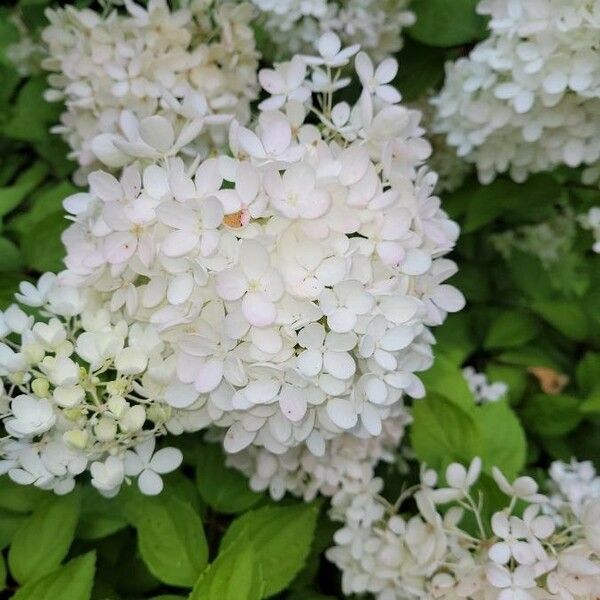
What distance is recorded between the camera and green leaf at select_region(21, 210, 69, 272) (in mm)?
1015

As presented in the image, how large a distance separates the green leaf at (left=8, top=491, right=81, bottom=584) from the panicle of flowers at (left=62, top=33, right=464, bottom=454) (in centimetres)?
17

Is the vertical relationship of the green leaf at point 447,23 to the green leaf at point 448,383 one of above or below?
above

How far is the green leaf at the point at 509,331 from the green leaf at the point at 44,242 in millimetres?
875

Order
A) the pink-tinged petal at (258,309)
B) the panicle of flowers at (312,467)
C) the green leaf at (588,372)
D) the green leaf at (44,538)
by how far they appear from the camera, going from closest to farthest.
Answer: the pink-tinged petal at (258,309)
the green leaf at (44,538)
the panicle of flowers at (312,467)
the green leaf at (588,372)

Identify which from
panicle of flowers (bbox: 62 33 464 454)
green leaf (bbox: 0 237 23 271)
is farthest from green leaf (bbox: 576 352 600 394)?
green leaf (bbox: 0 237 23 271)

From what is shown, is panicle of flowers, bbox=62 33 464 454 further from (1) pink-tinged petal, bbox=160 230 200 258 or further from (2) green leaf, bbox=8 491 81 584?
(2) green leaf, bbox=8 491 81 584

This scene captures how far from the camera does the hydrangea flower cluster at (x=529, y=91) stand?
0.99 metres

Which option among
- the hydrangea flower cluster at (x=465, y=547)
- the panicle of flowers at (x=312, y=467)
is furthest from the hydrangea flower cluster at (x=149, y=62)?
the hydrangea flower cluster at (x=465, y=547)

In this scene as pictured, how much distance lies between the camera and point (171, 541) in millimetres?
841

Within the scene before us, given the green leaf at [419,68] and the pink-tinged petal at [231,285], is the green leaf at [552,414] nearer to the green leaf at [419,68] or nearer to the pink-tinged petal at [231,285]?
the green leaf at [419,68]

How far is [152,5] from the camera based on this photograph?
1043mm

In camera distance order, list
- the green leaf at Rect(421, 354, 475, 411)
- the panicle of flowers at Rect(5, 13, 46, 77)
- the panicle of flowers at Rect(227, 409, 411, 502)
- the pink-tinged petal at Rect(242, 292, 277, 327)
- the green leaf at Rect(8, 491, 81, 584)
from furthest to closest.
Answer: the panicle of flowers at Rect(5, 13, 46, 77) → the green leaf at Rect(421, 354, 475, 411) → the panicle of flowers at Rect(227, 409, 411, 502) → the green leaf at Rect(8, 491, 81, 584) → the pink-tinged petal at Rect(242, 292, 277, 327)

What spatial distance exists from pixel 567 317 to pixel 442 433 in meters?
0.67

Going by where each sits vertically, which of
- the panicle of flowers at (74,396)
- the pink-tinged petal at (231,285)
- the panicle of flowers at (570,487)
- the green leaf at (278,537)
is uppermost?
→ the pink-tinged petal at (231,285)
